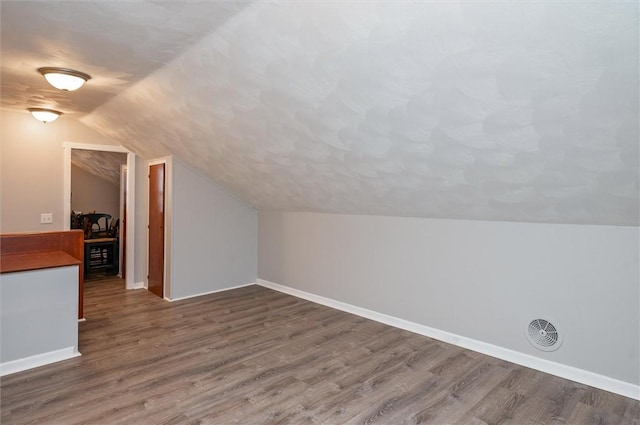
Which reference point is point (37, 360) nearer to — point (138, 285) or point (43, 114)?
point (138, 285)

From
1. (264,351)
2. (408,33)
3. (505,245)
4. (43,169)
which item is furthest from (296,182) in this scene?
(43,169)

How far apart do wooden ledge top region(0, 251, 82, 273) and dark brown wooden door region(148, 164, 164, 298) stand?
57.3 inches

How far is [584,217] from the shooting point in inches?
111

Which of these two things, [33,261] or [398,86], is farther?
[33,261]

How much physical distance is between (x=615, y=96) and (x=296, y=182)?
296 centimetres

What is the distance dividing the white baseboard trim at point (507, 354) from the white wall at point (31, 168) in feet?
12.9

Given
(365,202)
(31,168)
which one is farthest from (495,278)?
(31,168)

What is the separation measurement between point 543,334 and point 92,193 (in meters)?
7.88

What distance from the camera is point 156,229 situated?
17.5 ft

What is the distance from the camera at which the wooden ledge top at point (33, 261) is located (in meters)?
3.03

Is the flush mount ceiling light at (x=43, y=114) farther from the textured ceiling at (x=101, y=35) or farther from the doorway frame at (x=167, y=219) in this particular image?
the doorway frame at (x=167, y=219)

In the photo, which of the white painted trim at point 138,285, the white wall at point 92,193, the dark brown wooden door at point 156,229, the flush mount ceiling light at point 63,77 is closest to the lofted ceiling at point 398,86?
the flush mount ceiling light at point 63,77

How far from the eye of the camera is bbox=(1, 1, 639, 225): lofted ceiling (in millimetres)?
1818

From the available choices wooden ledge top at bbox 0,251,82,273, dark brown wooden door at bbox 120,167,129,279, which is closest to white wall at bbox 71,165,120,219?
dark brown wooden door at bbox 120,167,129,279
